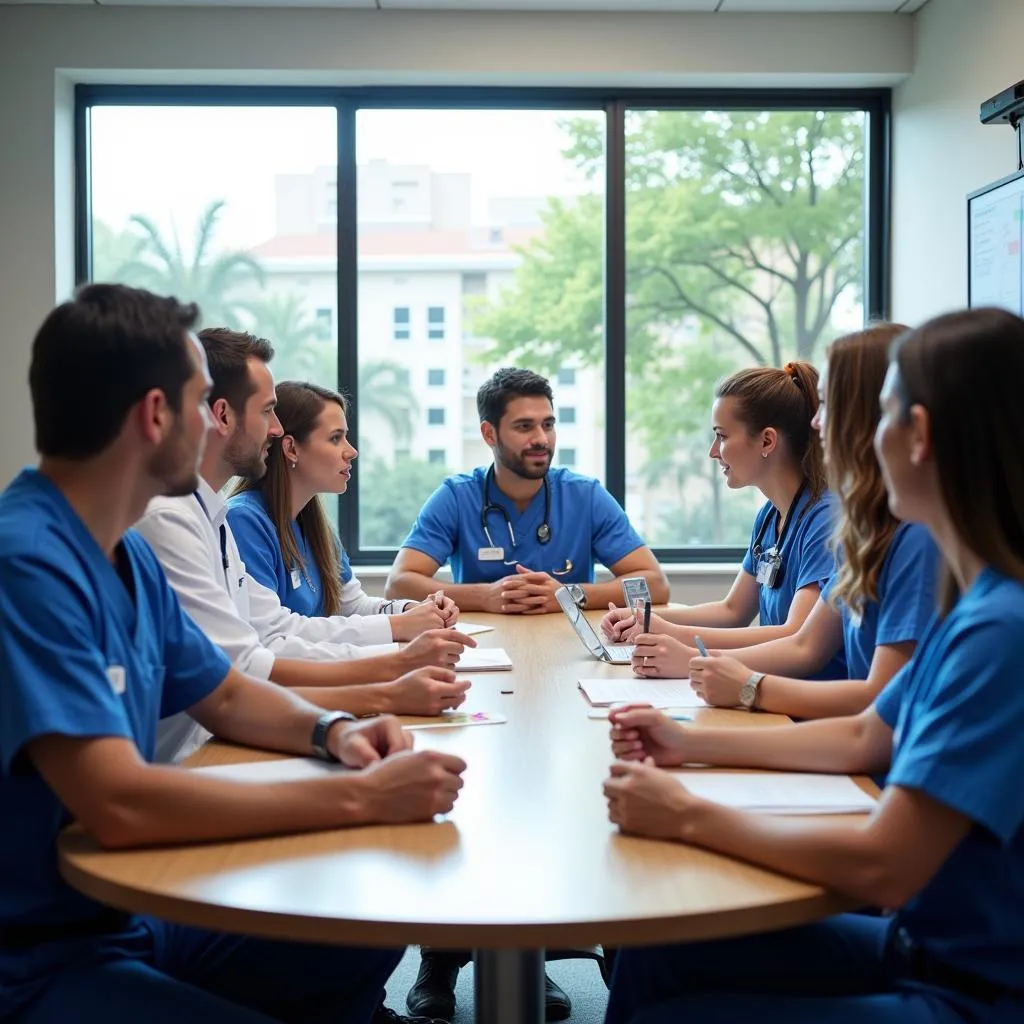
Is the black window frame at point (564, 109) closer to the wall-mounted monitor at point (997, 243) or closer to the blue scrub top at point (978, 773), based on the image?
the wall-mounted monitor at point (997, 243)

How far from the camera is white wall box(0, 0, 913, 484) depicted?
446 cm

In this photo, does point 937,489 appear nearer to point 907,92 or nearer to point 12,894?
point 12,894

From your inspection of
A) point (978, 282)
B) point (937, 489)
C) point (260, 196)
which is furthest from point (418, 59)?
point (937, 489)

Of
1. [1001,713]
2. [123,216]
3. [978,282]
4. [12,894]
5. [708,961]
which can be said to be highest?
[123,216]

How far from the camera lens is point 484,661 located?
7.87 feet

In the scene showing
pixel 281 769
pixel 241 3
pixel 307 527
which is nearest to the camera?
pixel 281 769

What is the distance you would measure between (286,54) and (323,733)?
143 inches

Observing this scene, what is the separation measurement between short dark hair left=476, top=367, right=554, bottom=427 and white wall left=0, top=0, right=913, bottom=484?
150 centimetres

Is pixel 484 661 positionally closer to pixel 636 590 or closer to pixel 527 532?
pixel 636 590

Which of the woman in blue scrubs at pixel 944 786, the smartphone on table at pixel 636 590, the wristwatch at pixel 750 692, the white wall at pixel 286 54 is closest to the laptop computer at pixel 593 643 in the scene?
the smartphone on table at pixel 636 590

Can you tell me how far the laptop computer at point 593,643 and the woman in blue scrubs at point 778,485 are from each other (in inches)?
2.1

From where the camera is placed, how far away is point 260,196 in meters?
4.82

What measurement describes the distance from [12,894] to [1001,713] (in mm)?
1042

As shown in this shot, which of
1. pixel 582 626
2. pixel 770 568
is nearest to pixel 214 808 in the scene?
pixel 582 626
